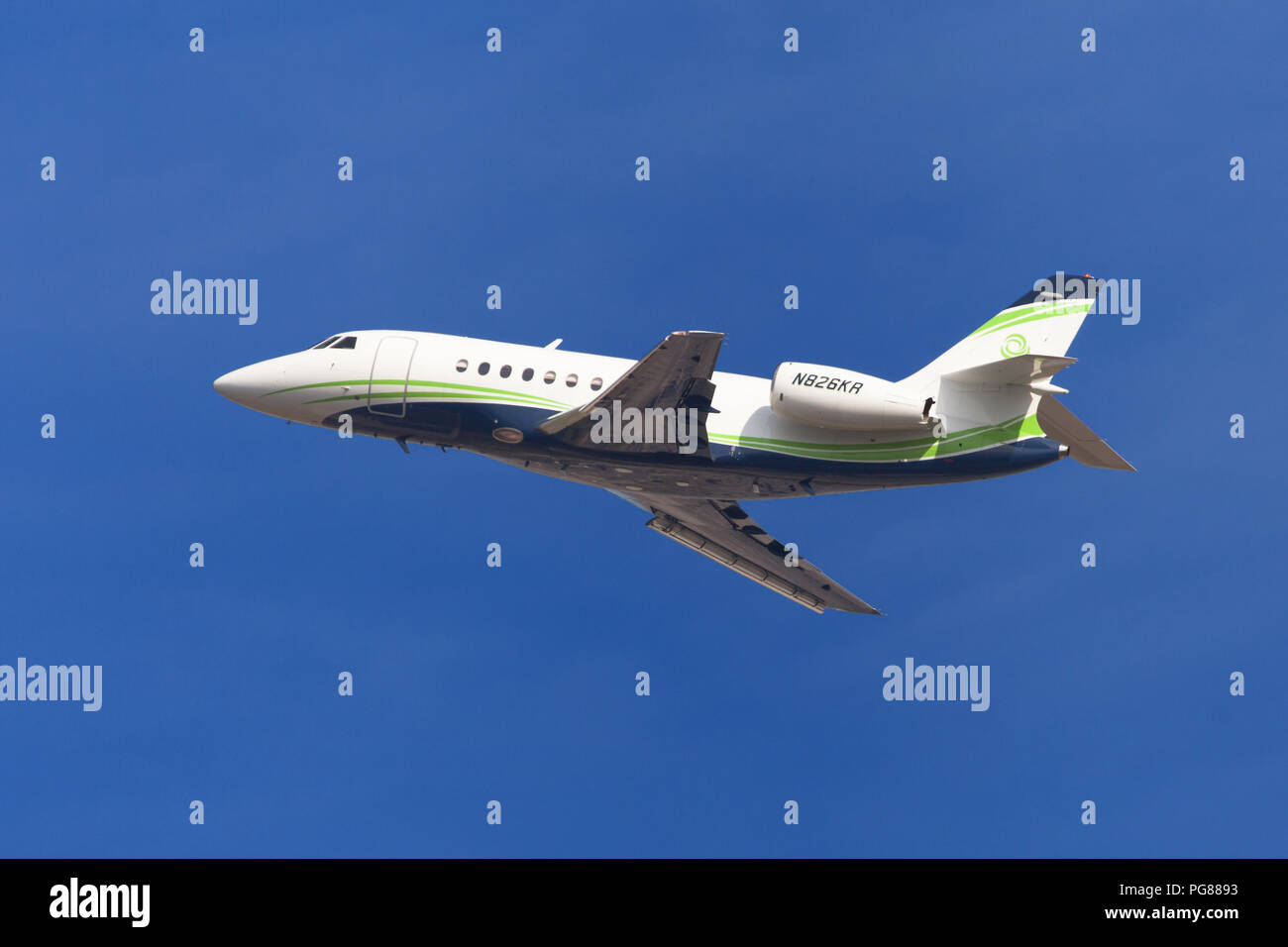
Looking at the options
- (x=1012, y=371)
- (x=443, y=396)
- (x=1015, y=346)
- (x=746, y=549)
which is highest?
(x=1015, y=346)

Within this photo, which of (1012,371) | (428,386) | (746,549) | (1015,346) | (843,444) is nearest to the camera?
(1012,371)

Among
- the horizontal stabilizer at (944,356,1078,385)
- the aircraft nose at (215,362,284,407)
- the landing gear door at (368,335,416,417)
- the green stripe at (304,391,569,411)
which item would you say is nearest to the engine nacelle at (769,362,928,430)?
the horizontal stabilizer at (944,356,1078,385)

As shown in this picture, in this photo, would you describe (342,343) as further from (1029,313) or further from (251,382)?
(1029,313)

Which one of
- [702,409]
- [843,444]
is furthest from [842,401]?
[702,409]

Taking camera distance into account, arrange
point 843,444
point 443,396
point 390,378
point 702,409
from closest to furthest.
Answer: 1. point 702,409
2. point 843,444
3. point 443,396
4. point 390,378

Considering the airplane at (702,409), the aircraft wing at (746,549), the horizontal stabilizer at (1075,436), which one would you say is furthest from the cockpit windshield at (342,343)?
the horizontal stabilizer at (1075,436)

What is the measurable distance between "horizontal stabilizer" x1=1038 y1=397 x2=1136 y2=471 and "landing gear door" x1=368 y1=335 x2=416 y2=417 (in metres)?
16.2

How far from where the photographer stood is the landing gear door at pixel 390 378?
37.8 metres

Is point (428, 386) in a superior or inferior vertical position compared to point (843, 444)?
superior

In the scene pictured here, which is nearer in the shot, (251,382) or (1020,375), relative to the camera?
(1020,375)

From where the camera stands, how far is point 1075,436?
1340 inches

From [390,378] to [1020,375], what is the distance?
1617 centimetres
